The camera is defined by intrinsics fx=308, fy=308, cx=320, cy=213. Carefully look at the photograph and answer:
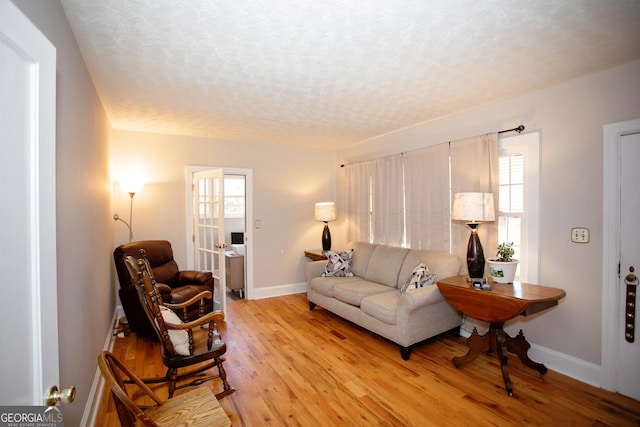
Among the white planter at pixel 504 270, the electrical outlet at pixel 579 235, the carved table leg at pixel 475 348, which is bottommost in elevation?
the carved table leg at pixel 475 348

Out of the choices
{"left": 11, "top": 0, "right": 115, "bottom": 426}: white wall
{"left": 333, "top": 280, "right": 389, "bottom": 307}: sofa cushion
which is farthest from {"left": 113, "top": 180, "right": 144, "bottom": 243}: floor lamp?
{"left": 333, "top": 280, "right": 389, "bottom": 307}: sofa cushion

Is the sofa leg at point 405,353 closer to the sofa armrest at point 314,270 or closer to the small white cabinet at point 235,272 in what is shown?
the sofa armrest at point 314,270

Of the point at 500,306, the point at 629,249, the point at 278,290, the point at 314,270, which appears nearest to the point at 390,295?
the point at 500,306

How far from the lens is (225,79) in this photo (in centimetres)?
251

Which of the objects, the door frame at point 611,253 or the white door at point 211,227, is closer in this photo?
the door frame at point 611,253

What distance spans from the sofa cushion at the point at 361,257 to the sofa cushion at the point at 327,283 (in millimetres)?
113

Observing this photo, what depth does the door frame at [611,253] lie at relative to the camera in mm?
2336

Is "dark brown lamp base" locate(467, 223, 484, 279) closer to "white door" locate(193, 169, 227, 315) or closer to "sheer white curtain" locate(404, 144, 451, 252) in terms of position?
"sheer white curtain" locate(404, 144, 451, 252)

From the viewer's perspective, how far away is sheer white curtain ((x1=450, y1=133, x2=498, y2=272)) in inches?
120

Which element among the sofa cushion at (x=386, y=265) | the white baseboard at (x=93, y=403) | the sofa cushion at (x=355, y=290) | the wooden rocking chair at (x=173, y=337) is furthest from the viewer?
the sofa cushion at (x=386, y=265)

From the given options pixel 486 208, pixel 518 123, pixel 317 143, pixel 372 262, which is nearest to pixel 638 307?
A: pixel 486 208

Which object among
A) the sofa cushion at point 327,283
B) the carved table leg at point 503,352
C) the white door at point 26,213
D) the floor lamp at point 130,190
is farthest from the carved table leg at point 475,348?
the floor lamp at point 130,190

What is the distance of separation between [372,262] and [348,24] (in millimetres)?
2985

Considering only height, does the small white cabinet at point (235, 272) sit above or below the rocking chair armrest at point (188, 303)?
below
